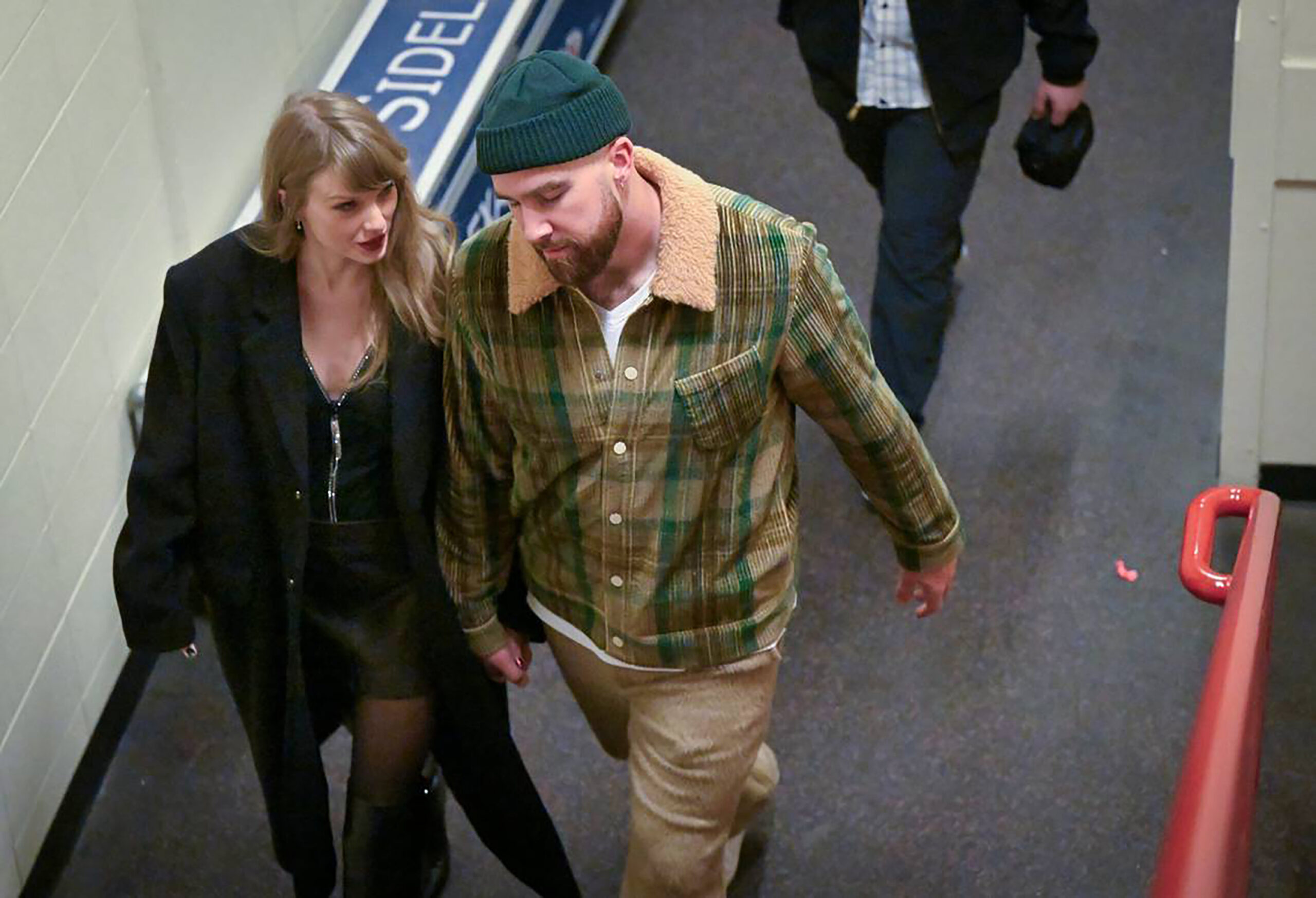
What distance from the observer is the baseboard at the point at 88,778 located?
3557 millimetres

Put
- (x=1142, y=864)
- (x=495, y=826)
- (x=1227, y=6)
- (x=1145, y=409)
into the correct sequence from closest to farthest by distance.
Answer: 1. (x=495, y=826)
2. (x=1142, y=864)
3. (x=1145, y=409)
4. (x=1227, y=6)

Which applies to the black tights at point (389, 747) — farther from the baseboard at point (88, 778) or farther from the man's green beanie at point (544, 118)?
the man's green beanie at point (544, 118)

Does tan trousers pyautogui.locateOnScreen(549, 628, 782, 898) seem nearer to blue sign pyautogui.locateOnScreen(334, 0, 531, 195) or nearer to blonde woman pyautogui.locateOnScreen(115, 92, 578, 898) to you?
blonde woman pyautogui.locateOnScreen(115, 92, 578, 898)

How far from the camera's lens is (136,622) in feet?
9.30

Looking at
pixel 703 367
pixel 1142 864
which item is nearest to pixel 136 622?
pixel 703 367

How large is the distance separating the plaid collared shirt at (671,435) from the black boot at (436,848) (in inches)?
22.6

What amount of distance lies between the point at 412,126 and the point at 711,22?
6.73ft

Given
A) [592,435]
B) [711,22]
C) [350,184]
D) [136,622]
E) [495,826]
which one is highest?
[350,184]

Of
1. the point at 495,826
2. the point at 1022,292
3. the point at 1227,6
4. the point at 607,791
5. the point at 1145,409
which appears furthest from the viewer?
the point at 1227,6

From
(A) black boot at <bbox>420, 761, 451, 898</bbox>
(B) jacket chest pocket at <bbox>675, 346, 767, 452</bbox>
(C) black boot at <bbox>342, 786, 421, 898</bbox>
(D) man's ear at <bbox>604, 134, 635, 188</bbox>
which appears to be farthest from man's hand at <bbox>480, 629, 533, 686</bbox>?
(D) man's ear at <bbox>604, 134, 635, 188</bbox>

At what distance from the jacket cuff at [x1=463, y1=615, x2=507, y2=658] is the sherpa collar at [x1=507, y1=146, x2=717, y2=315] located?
1.81ft

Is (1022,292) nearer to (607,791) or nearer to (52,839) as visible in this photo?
(607,791)

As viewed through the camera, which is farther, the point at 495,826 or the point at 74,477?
the point at 74,477

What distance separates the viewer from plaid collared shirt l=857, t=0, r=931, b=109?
4.08 metres
